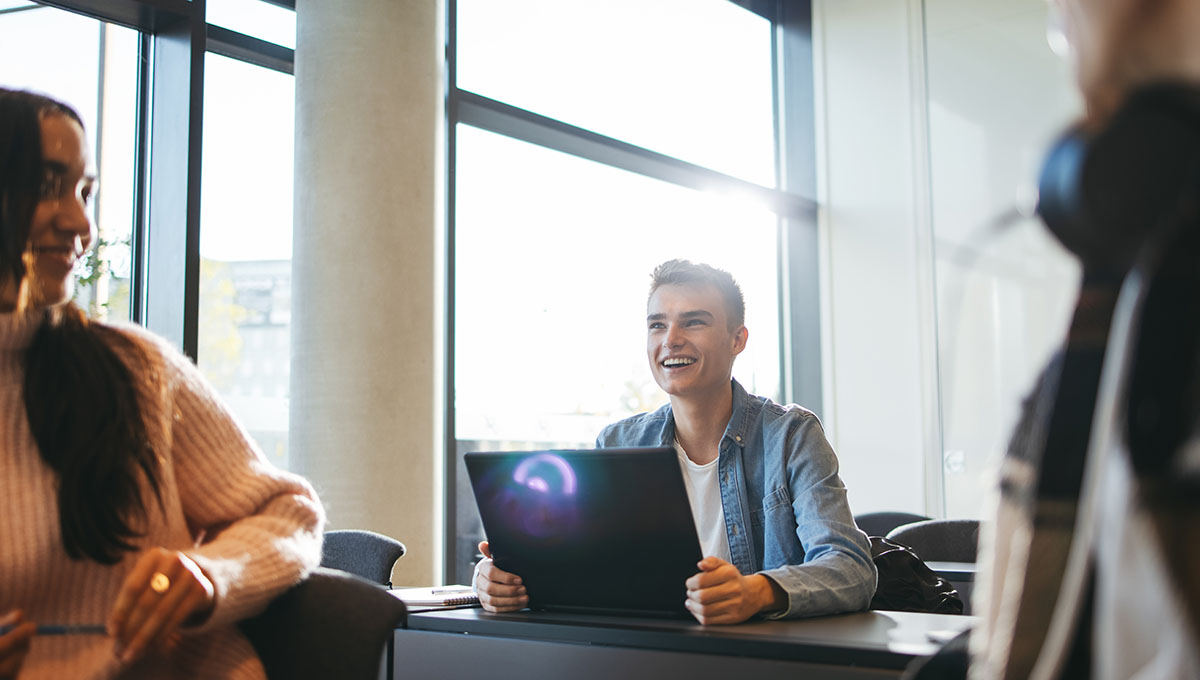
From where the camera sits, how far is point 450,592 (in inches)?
81.4

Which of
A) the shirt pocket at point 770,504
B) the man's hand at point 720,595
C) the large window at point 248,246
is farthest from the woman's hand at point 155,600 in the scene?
the large window at point 248,246

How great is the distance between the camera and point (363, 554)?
95.7 inches

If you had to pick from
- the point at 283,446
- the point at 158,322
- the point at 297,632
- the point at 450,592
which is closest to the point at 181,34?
the point at 158,322

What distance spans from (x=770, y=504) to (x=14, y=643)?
1.33 meters

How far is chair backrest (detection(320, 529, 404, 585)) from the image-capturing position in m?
2.40

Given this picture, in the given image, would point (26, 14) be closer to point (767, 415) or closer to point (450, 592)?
point (450, 592)

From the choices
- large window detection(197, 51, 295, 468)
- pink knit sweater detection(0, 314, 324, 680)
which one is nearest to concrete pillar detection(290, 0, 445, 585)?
large window detection(197, 51, 295, 468)

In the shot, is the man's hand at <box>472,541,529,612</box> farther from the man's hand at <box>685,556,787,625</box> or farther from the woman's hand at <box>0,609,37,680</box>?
the woman's hand at <box>0,609,37,680</box>

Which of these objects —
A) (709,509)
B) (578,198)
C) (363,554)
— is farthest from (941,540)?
(578,198)

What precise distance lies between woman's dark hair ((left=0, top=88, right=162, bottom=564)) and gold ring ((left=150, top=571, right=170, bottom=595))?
119 millimetres

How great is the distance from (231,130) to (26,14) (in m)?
0.69

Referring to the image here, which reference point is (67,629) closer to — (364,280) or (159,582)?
(159,582)

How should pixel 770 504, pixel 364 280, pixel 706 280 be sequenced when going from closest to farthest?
pixel 770 504 < pixel 706 280 < pixel 364 280

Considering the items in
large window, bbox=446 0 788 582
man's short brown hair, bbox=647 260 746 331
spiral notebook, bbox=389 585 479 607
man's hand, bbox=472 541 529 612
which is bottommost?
spiral notebook, bbox=389 585 479 607
